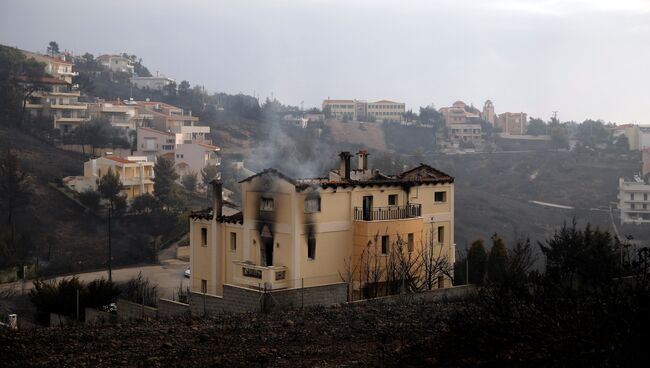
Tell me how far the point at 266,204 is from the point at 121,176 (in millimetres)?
26879

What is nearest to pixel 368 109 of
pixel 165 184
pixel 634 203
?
pixel 634 203

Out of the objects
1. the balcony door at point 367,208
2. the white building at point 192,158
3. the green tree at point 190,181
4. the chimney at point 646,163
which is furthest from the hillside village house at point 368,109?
the balcony door at point 367,208

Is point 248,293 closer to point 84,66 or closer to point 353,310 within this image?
point 353,310

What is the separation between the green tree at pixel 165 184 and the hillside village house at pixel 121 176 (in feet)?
1.96

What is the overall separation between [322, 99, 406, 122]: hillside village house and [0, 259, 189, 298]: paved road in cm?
7800

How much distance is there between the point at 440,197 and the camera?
26.3 metres

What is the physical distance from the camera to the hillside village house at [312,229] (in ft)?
76.2

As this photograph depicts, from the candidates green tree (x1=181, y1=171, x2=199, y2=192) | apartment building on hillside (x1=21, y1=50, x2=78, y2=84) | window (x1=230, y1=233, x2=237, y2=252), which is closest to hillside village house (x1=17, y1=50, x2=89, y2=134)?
apartment building on hillside (x1=21, y1=50, x2=78, y2=84)

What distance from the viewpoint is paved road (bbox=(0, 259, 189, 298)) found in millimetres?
31766

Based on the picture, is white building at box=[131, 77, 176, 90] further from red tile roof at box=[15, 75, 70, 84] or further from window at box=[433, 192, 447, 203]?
window at box=[433, 192, 447, 203]

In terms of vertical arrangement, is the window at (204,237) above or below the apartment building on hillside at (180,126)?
below

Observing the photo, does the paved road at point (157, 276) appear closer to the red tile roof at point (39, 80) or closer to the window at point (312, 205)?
the window at point (312, 205)

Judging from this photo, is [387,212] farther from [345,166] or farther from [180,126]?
[180,126]

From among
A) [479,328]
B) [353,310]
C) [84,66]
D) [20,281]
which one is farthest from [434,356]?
[84,66]
